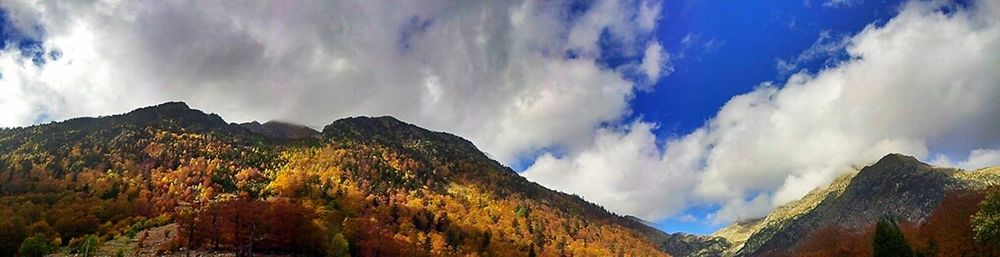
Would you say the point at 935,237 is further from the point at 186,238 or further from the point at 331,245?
the point at 186,238

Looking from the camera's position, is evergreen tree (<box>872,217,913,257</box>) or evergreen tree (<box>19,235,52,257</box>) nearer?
evergreen tree (<box>872,217,913,257</box>)

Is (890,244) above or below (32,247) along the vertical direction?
above

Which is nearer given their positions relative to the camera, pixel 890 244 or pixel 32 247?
pixel 890 244

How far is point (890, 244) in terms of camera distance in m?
84.2

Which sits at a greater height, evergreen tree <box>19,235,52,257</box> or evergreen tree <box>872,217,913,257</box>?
evergreen tree <box>872,217,913,257</box>

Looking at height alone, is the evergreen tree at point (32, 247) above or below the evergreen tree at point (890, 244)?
below

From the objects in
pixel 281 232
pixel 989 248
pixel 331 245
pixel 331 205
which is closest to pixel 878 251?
pixel 989 248

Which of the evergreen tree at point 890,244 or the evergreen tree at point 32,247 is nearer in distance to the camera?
the evergreen tree at point 890,244

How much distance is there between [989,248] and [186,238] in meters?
125

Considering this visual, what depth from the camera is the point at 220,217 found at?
102 m

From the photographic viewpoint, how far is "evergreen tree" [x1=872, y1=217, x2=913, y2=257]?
8350 cm

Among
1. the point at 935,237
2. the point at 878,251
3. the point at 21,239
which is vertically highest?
the point at 935,237

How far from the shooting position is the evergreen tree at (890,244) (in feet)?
274

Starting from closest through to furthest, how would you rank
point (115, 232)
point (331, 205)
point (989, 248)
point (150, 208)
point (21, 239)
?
point (989, 248) < point (21, 239) < point (115, 232) < point (331, 205) < point (150, 208)
